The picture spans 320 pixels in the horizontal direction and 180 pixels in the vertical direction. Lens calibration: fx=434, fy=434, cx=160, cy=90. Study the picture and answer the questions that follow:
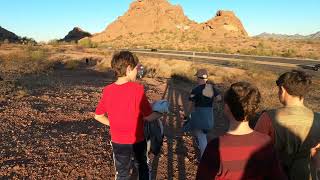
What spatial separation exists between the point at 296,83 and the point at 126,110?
5.19ft

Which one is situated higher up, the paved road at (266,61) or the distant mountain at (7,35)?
the distant mountain at (7,35)

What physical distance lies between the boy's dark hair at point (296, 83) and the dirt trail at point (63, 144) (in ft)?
11.2

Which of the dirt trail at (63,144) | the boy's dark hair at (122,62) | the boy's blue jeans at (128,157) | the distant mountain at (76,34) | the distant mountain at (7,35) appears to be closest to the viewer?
the boy's dark hair at (122,62)

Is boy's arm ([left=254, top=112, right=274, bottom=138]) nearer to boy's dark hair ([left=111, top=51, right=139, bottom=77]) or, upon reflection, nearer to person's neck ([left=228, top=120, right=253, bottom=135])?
person's neck ([left=228, top=120, right=253, bottom=135])

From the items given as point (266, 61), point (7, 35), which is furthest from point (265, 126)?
point (7, 35)

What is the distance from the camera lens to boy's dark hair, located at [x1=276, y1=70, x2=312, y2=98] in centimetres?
326

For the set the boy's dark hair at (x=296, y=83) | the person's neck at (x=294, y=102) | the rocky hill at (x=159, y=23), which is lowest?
the person's neck at (x=294, y=102)

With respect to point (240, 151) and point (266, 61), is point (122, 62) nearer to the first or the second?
point (240, 151)

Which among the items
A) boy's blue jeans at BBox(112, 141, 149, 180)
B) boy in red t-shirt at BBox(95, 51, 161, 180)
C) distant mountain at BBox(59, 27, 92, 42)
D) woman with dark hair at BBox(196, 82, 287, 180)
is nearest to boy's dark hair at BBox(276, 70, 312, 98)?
woman with dark hair at BBox(196, 82, 287, 180)

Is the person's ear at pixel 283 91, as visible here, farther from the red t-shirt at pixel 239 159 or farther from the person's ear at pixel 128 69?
the person's ear at pixel 128 69

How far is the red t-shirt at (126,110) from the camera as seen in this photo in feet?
13.2

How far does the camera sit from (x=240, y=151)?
260cm

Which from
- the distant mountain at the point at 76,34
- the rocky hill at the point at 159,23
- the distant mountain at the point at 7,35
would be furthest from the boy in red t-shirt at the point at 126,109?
the distant mountain at the point at 76,34

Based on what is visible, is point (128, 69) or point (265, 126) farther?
point (128, 69)
